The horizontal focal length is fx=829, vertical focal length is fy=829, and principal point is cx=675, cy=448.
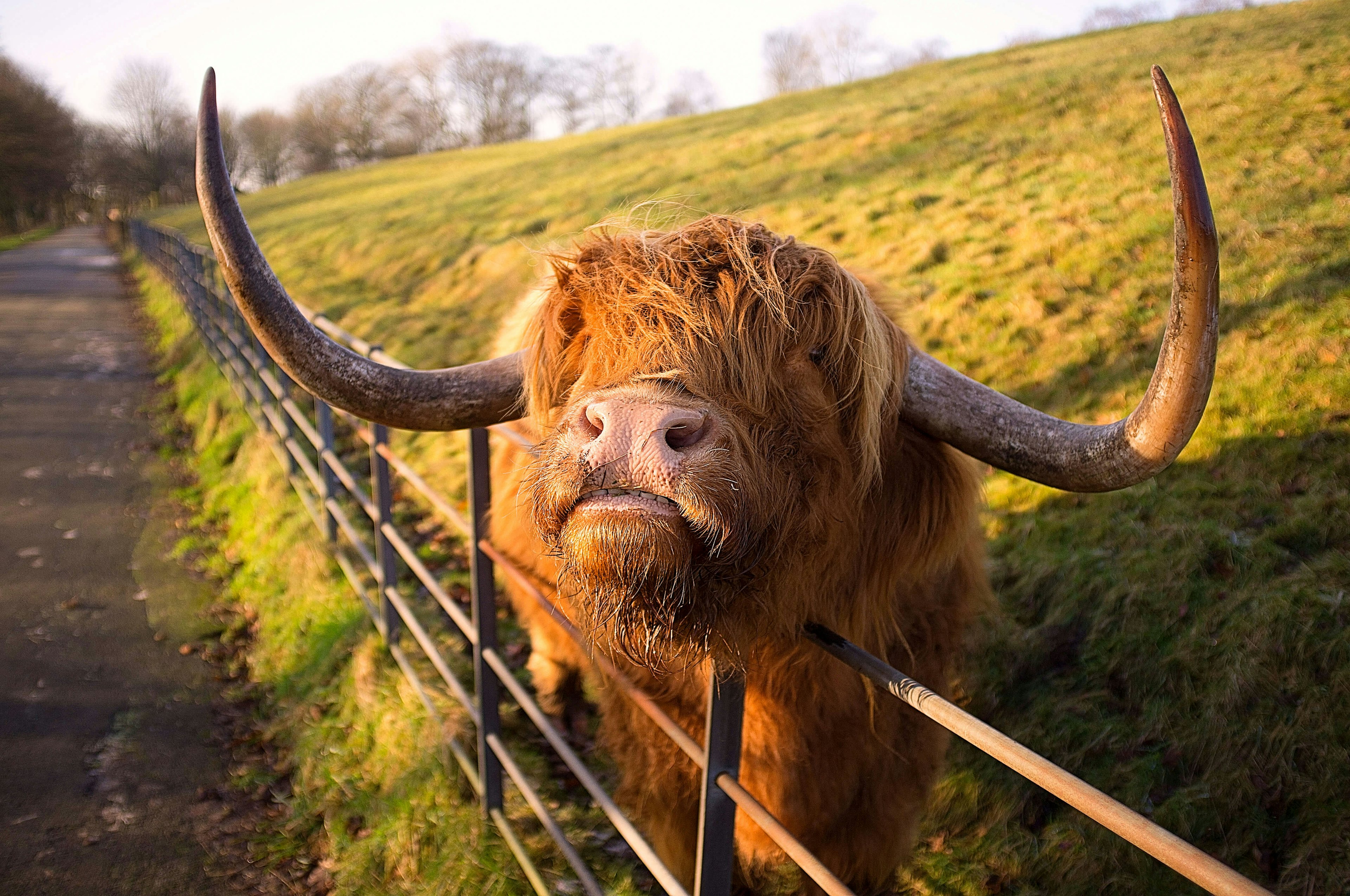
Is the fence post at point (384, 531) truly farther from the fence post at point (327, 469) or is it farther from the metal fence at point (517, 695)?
the fence post at point (327, 469)

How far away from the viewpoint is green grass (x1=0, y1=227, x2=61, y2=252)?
118 ft

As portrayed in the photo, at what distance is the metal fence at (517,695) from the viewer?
120 centimetres

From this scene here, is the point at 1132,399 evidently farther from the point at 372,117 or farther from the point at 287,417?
the point at 372,117

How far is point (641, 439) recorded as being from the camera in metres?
1.54

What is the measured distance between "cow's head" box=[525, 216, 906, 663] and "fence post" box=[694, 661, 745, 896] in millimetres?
130

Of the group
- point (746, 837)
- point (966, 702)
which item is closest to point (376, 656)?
point (746, 837)

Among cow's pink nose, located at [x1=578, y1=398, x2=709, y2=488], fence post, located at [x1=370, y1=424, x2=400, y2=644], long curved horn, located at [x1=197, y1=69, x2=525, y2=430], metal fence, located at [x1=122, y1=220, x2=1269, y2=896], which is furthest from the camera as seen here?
fence post, located at [x1=370, y1=424, x2=400, y2=644]

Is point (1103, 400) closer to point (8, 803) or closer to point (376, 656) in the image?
point (376, 656)

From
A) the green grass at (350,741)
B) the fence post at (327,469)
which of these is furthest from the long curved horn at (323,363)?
the fence post at (327,469)

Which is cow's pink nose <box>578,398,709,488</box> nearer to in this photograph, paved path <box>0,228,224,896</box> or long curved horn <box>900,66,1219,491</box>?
long curved horn <box>900,66,1219,491</box>

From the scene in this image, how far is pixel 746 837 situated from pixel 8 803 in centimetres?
327

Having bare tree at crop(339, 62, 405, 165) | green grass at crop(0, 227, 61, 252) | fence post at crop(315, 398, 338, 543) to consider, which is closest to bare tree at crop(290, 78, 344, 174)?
bare tree at crop(339, 62, 405, 165)

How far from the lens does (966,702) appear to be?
3646mm

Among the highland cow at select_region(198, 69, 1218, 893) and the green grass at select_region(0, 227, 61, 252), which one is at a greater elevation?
the green grass at select_region(0, 227, 61, 252)
